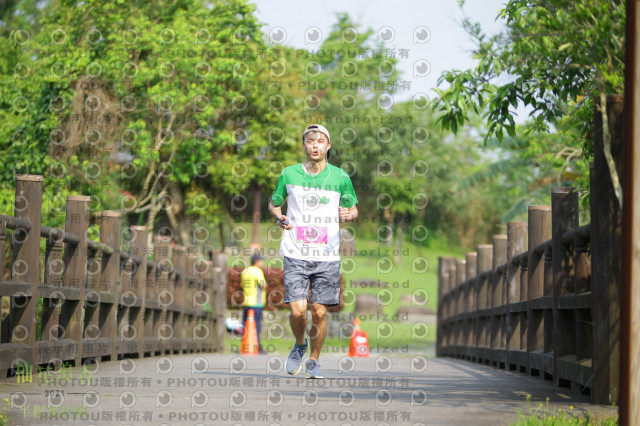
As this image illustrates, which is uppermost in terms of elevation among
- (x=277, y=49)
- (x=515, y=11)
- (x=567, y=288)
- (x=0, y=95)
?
(x=277, y=49)

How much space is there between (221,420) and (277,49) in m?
21.5

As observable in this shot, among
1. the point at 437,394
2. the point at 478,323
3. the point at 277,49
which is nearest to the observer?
the point at 437,394

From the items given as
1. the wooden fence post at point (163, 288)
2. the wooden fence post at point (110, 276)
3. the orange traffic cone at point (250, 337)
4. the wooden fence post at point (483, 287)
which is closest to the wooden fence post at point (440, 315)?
the orange traffic cone at point (250, 337)

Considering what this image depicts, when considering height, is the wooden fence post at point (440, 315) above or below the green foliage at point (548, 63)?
below

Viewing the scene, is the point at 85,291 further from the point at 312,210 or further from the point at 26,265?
the point at 312,210

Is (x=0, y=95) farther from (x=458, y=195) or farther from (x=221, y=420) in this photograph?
(x=458, y=195)

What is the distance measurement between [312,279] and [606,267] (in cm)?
272

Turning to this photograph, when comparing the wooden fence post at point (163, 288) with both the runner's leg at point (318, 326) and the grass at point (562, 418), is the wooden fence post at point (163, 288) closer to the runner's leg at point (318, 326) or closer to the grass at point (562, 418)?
the runner's leg at point (318, 326)

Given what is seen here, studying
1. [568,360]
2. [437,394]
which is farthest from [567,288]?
[437,394]

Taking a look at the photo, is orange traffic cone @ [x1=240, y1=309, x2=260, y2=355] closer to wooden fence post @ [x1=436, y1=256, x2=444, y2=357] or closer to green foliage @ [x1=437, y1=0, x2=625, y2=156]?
wooden fence post @ [x1=436, y1=256, x2=444, y2=357]

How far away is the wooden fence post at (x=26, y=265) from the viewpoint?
678 centimetres

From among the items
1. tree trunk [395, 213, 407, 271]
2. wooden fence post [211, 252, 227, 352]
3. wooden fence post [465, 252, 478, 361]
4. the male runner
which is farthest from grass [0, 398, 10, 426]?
tree trunk [395, 213, 407, 271]

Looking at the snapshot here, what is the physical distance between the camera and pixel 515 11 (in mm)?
6352

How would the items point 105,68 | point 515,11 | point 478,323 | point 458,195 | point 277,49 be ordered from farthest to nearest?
point 458,195 < point 277,49 < point 105,68 < point 478,323 < point 515,11
